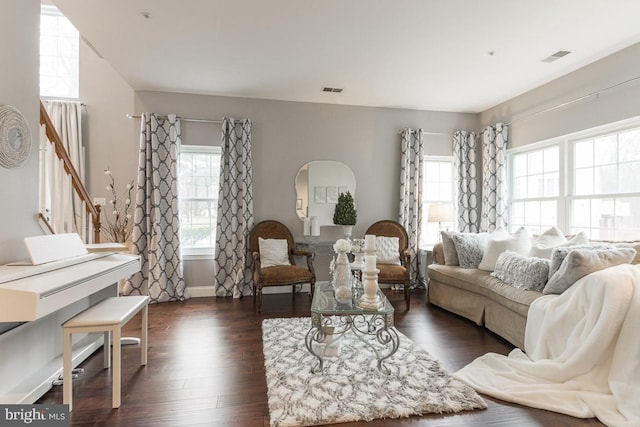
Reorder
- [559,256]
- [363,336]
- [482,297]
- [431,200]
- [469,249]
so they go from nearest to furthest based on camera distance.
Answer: [559,256] < [363,336] < [482,297] < [469,249] < [431,200]

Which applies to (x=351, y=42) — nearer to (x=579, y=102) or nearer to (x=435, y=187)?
(x=579, y=102)

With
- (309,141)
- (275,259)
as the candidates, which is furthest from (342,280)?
(309,141)

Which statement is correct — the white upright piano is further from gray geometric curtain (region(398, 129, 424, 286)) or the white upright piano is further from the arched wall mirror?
gray geometric curtain (region(398, 129, 424, 286))

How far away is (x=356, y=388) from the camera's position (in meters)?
2.05

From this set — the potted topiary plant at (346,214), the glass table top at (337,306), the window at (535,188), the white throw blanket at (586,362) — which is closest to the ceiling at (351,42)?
the window at (535,188)

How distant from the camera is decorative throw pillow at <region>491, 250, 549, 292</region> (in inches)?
107

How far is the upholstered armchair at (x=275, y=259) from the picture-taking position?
3.80 m

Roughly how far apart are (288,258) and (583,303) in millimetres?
3103

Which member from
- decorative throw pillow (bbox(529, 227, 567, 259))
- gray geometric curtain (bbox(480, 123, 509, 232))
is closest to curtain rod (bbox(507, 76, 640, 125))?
gray geometric curtain (bbox(480, 123, 509, 232))

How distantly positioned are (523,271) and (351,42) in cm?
258

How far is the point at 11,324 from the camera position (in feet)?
6.28

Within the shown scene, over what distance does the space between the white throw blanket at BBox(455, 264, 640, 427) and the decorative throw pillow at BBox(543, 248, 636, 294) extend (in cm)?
9

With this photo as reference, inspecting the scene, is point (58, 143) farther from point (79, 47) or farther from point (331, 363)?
point (79, 47)

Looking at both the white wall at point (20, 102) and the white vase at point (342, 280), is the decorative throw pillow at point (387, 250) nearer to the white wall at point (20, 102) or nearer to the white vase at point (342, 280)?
the white vase at point (342, 280)
